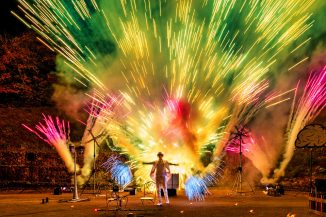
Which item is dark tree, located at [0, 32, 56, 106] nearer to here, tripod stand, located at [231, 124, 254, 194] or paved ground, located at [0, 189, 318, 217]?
paved ground, located at [0, 189, 318, 217]

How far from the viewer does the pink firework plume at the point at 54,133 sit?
26.0 metres

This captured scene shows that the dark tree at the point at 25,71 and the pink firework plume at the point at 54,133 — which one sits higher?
the dark tree at the point at 25,71

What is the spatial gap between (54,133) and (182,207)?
14.7 meters

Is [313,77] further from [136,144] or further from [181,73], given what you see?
[136,144]

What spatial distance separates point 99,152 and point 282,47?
44.8ft

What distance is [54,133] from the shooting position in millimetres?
28984

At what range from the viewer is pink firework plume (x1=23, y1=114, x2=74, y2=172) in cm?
2602

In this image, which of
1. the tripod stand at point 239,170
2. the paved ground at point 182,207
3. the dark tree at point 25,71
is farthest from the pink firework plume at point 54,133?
the tripod stand at point 239,170

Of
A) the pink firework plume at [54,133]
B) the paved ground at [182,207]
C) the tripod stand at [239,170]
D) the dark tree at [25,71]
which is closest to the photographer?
the paved ground at [182,207]

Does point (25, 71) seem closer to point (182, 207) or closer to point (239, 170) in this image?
point (239, 170)

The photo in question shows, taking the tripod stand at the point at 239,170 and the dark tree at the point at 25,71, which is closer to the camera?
the tripod stand at the point at 239,170

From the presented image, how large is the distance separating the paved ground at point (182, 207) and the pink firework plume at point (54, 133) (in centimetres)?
578

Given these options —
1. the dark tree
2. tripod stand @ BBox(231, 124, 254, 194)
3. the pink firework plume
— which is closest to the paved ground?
tripod stand @ BBox(231, 124, 254, 194)

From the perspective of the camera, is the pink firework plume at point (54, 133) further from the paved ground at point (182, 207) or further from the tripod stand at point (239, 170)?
the tripod stand at point (239, 170)
